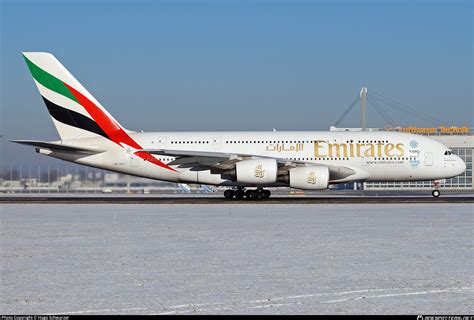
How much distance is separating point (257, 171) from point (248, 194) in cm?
375

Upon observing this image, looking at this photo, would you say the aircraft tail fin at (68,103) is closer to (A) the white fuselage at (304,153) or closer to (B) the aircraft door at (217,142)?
(A) the white fuselage at (304,153)

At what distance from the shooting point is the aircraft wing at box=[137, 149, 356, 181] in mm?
38594

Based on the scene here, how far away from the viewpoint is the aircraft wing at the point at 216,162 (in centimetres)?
3859

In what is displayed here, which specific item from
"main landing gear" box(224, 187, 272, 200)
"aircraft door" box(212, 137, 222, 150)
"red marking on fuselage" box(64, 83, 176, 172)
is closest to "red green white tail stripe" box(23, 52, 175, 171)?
"red marking on fuselage" box(64, 83, 176, 172)

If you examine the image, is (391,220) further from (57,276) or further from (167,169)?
(167,169)

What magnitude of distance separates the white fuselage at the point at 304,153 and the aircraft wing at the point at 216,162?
20cm

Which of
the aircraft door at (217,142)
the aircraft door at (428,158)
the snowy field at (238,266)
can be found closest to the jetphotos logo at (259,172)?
the aircraft door at (217,142)

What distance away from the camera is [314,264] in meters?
13.7

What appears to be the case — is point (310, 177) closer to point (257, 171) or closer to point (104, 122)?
point (257, 171)

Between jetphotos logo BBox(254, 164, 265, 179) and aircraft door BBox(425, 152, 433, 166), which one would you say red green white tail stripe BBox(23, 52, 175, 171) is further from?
aircraft door BBox(425, 152, 433, 166)

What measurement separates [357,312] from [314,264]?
4.41m

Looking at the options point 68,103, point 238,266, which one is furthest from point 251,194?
point 238,266

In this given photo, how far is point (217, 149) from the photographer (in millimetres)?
41094

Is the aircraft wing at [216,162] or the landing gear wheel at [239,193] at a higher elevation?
the aircraft wing at [216,162]
